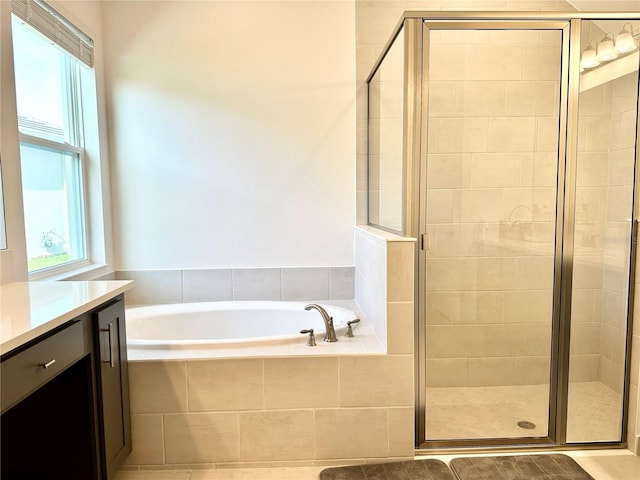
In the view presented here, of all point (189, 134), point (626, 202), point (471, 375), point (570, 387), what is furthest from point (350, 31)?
point (570, 387)

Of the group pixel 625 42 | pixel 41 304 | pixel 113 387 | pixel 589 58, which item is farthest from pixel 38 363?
pixel 625 42

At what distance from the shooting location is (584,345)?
2.24m

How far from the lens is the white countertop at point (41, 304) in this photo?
1.21 m

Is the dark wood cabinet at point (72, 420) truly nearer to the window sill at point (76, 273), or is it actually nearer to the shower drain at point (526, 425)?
the window sill at point (76, 273)

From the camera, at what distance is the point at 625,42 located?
6.98 feet

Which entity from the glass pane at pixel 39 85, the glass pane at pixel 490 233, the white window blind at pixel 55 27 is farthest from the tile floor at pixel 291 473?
the white window blind at pixel 55 27

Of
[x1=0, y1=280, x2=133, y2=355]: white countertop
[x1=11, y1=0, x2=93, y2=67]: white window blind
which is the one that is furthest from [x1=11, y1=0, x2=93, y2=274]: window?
[x1=0, y1=280, x2=133, y2=355]: white countertop

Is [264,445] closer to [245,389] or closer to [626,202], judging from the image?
[245,389]

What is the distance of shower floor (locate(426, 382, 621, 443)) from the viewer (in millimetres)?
2242

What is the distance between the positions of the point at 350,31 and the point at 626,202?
1942mm

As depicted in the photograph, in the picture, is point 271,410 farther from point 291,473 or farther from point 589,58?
point 589,58

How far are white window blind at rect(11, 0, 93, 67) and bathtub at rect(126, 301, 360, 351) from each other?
1.56 m

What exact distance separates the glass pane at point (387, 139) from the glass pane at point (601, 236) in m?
0.81

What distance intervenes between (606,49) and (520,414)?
1754 millimetres
